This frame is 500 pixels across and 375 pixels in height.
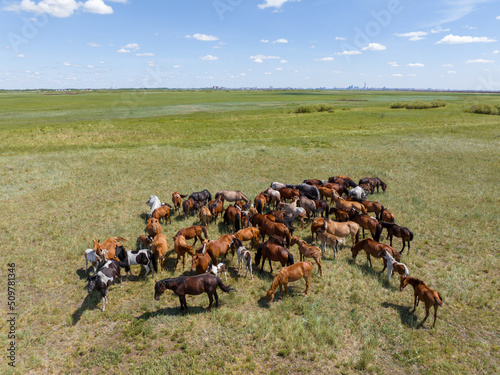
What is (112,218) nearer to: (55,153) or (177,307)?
(177,307)

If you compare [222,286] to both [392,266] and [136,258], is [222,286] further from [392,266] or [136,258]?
[392,266]

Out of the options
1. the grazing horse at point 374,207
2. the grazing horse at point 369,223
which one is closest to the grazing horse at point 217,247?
the grazing horse at point 369,223

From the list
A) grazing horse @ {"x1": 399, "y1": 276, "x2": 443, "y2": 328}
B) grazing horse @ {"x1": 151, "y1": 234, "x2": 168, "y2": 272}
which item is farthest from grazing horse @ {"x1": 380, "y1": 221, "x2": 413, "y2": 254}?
grazing horse @ {"x1": 151, "y1": 234, "x2": 168, "y2": 272}

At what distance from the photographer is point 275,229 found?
1184 cm

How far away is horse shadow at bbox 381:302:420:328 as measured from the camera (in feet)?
26.1

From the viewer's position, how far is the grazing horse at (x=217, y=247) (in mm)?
10344

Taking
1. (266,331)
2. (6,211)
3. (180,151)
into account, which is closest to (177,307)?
(266,331)

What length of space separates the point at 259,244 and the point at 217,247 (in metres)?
2.44

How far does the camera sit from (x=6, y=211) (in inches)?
640

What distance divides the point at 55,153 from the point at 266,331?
3447 centimetres

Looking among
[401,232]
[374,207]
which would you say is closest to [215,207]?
[374,207]

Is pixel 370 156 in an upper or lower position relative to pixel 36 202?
upper

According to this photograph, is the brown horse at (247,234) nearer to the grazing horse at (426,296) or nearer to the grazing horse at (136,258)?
the grazing horse at (136,258)

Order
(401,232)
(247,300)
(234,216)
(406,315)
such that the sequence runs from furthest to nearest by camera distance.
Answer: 1. (234,216)
2. (401,232)
3. (247,300)
4. (406,315)
